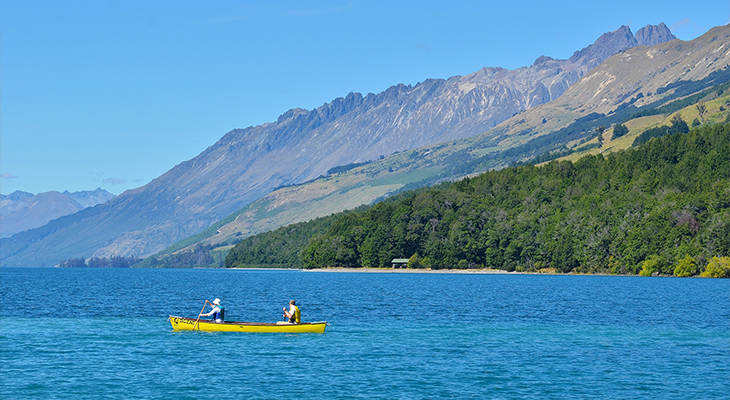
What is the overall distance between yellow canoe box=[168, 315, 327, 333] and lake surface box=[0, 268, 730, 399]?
95cm

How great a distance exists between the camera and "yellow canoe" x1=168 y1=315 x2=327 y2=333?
80.1 meters

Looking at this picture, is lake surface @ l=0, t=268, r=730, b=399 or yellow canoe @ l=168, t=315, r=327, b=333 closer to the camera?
lake surface @ l=0, t=268, r=730, b=399

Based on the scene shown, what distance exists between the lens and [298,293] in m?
157

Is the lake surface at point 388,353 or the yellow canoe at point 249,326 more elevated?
the yellow canoe at point 249,326

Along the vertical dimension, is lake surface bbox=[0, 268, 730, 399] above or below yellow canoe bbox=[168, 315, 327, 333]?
below

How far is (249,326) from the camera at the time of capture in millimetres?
80312

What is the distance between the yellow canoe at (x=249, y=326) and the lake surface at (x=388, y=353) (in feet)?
3.12

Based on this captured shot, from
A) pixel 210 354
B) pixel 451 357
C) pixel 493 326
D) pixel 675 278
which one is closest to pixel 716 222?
pixel 675 278

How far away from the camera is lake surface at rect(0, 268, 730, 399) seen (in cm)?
5241

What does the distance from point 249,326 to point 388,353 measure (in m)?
19.7

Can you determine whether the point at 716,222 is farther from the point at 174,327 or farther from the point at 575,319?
the point at 174,327

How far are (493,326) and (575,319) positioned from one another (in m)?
14.3

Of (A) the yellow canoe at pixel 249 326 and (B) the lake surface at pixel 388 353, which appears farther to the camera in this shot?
(A) the yellow canoe at pixel 249 326

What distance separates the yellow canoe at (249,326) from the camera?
80.1m
